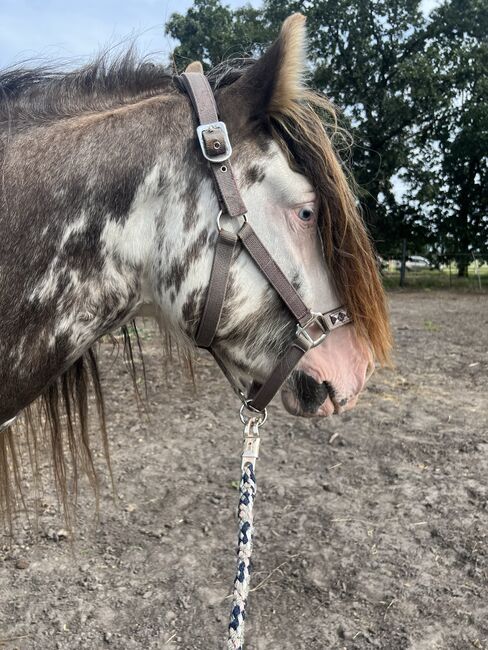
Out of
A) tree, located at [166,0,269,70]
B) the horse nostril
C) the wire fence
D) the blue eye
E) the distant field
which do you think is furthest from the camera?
the wire fence

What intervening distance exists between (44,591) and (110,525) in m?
0.59

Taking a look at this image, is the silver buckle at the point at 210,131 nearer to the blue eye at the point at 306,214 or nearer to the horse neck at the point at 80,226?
the horse neck at the point at 80,226

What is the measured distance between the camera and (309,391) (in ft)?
5.25

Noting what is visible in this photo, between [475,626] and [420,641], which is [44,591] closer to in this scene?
[420,641]

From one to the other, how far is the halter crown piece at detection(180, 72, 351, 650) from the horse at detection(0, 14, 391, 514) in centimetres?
2

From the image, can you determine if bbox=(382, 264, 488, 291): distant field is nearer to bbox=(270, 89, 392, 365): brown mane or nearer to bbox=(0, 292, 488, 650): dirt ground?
bbox=(0, 292, 488, 650): dirt ground

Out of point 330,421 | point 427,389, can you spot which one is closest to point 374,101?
point 427,389

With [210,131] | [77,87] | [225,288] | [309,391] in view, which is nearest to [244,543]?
[309,391]

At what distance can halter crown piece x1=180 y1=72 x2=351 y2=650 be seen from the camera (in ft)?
4.59

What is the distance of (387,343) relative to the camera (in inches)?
65.6

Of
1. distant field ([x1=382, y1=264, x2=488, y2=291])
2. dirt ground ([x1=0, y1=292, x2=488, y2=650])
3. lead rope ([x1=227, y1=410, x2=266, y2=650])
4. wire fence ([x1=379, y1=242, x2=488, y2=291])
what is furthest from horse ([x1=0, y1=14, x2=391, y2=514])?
wire fence ([x1=379, y1=242, x2=488, y2=291])

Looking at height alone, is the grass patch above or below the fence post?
below

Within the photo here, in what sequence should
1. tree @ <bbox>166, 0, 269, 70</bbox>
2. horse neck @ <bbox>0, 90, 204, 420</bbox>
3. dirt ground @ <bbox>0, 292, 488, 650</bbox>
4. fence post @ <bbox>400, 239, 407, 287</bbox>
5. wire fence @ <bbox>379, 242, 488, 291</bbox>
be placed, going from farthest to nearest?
fence post @ <bbox>400, 239, 407, 287</bbox>, wire fence @ <bbox>379, 242, 488, 291</bbox>, tree @ <bbox>166, 0, 269, 70</bbox>, dirt ground @ <bbox>0, 292, 488, 650</bbox>, horse neck @ <bbox>0, 90, 204, 420</bbox>

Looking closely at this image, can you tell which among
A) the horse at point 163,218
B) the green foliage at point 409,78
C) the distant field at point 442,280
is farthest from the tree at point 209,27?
the horse at point 163,218
